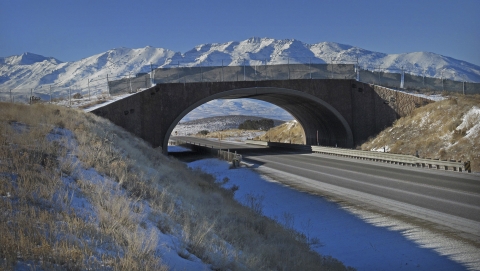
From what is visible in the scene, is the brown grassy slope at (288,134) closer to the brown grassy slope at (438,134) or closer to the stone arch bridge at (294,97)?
the stone arch bridge at (294,97)

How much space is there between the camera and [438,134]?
30938 millimetres

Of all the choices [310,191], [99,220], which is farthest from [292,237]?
[310,191]

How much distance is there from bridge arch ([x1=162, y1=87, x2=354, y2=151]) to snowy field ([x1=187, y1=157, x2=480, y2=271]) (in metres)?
23.9

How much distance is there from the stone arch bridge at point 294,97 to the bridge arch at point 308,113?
0.29 feet

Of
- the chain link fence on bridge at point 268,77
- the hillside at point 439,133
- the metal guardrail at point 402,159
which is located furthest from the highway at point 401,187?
the chain link fence on bridge at point 268,77

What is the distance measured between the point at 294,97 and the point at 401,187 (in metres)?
27.2

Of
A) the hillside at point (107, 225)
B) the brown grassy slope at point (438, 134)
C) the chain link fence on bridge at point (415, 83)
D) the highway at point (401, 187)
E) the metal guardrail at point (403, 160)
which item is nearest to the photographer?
the hillside at point (107, 225)

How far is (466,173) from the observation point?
21.4 metres

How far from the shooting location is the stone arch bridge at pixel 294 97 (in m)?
38.9

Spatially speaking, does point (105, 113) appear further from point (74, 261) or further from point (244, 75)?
point (74, 261)

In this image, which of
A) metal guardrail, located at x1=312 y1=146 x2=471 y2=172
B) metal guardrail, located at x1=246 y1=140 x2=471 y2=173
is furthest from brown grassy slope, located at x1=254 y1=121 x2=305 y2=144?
metal guardrail, located at x1=312 y1=146 x2=471 y2=172

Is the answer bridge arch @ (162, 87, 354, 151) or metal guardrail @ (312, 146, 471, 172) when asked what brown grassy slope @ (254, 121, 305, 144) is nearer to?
bridge arch @ (162, 87, 354, 151)

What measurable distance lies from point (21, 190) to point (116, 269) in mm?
2890

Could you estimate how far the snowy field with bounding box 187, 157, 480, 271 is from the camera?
9258 millimetres
